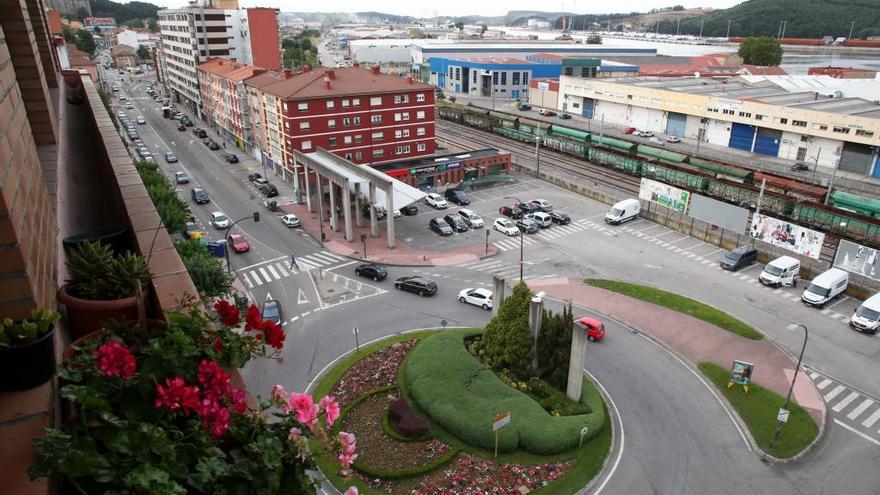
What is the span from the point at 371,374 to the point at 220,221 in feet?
92.2

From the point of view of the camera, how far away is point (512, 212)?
50.4 metres

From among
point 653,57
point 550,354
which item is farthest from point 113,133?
point 653,57

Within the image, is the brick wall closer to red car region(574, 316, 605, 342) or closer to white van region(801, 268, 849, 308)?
red car region(574, 316, 605, 342)

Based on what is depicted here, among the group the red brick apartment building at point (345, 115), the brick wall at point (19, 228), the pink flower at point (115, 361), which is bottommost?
the red brick apartment building at point (345, 115)

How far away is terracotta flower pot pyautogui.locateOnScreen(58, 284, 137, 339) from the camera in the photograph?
260 inches

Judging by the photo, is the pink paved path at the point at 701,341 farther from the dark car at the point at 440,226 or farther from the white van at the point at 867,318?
the dark car at the point at 440,226

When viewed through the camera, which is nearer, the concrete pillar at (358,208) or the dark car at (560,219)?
the concrete pillar at (358,208)

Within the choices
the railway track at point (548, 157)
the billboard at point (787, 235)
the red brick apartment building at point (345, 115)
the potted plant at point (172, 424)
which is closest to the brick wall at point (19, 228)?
the potted plant at point (172, 424)

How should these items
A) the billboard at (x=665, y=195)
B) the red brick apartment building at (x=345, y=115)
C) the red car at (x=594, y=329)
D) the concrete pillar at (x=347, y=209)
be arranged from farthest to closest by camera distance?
the red brick apartment building at (x=345, y=115), the billboard at (x=665, y=195), the concrete pillar at (x=347, y=209), the red car at (x=594, y=329)

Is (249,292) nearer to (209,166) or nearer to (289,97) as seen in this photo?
(289,97)

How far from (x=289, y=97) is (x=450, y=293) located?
1132 inches

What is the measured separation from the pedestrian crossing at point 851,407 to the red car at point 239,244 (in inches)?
1501

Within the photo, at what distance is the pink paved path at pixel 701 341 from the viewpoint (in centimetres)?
2711

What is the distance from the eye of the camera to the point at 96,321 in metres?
6.68
